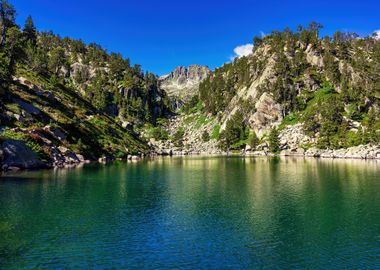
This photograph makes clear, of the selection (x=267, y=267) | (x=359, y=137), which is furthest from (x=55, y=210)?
(x=359, y=137)

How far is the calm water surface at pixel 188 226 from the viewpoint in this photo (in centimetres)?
3077

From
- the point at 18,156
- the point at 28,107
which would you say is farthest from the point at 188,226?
the point at 28,107

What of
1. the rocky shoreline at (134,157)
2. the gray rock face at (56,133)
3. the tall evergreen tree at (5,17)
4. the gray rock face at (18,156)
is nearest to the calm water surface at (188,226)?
the gray rock face at (18,156)

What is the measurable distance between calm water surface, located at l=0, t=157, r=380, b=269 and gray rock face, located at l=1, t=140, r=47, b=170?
2317 cm

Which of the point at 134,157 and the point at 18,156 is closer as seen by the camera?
the point at 18,156

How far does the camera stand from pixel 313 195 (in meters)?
62.4

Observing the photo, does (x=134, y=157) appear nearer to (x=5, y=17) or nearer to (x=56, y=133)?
(x=56, y=133)

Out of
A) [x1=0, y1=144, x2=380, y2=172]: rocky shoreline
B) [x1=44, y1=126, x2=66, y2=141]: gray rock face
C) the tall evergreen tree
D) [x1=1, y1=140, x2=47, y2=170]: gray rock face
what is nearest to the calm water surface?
[x1=1, y1=140, x2=47, y2=170]: gray rock face

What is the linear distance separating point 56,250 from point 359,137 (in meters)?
168

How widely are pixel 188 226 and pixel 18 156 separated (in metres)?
71.8

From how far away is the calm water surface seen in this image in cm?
3077

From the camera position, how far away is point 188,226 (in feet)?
139

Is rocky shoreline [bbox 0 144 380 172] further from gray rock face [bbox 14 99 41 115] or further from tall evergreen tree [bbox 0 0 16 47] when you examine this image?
tall evergreen tree [bbox 0 0 16 47]

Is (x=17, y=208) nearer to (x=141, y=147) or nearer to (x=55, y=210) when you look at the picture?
(x=55, y=210)
